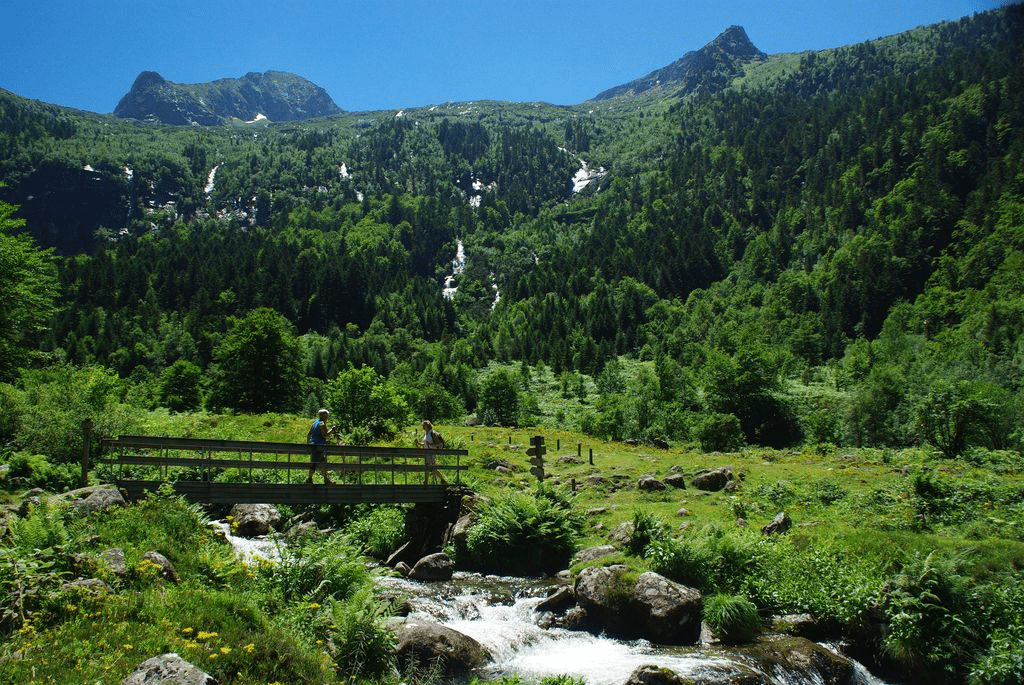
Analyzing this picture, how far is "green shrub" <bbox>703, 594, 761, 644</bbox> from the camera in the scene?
16938 millimetres

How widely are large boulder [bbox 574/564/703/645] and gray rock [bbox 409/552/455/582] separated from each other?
5819mm

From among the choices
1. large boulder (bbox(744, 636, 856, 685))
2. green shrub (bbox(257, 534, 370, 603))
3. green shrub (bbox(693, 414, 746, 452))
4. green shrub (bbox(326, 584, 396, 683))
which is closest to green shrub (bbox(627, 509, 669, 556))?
large boulder (bbox(744, 636, 856, 685))

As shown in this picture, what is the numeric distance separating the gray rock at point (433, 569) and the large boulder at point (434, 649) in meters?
6.96

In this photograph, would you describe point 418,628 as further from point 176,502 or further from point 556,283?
point 556,283

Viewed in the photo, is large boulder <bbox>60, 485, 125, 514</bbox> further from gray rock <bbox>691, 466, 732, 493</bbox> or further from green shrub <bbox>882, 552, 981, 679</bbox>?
gray rock <bbox>691, 466, 732, 493</bbox>

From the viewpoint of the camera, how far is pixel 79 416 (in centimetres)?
2761

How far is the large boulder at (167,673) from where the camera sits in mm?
9000

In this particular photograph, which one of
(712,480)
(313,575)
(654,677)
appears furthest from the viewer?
(712,480)

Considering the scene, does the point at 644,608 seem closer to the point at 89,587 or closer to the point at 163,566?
the point at 163,566

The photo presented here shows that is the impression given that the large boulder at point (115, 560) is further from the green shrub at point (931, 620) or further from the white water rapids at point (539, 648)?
the green shrub at point (931, 620)

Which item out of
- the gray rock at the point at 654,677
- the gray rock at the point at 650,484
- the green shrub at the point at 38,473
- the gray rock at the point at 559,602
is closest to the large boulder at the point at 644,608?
the gray rock at the point at 559,602

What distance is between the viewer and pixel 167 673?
919 centimetres

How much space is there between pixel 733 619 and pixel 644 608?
2249mm

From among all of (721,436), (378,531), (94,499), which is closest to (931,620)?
(378,531)
